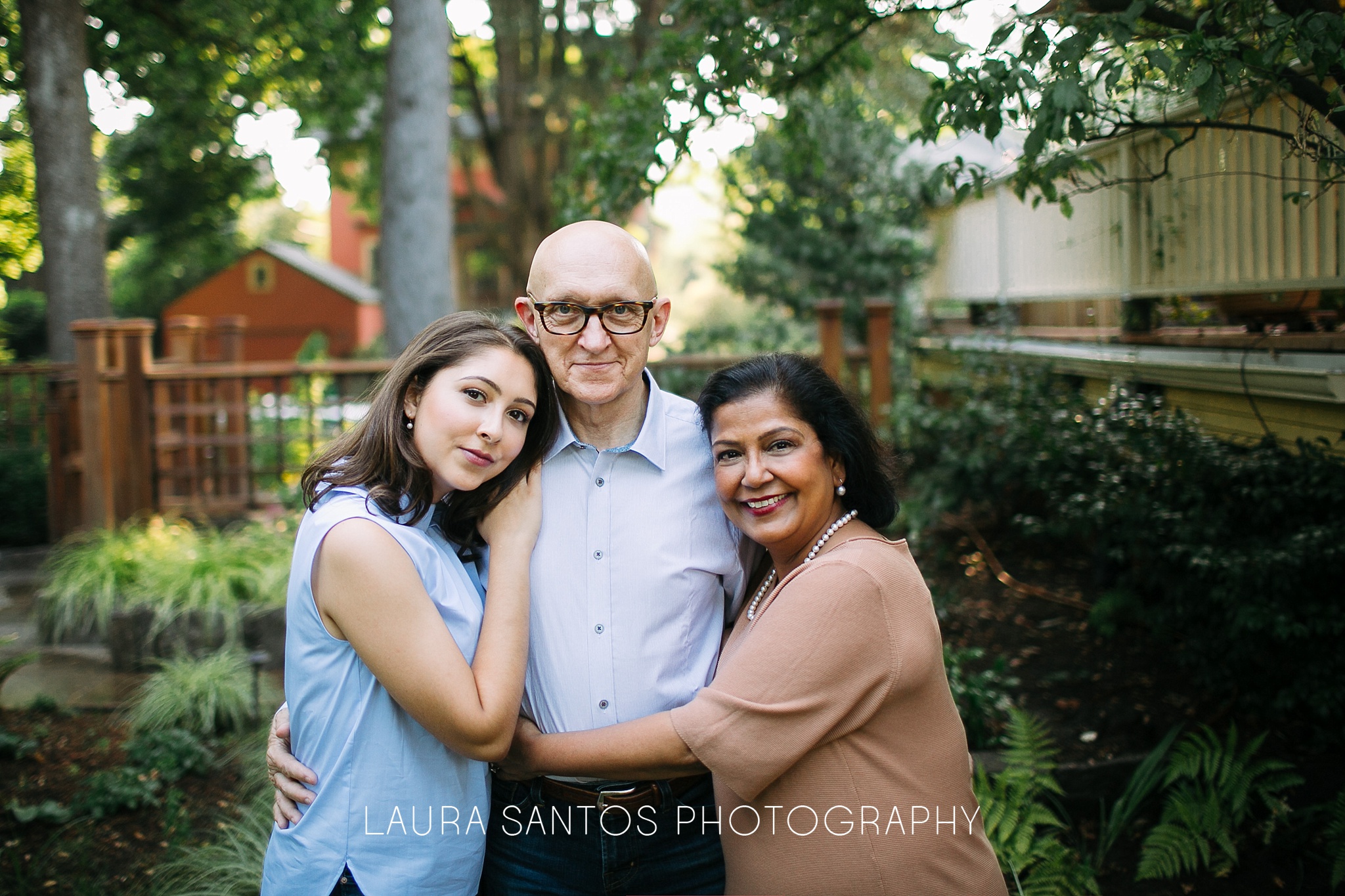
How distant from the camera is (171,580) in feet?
17.0

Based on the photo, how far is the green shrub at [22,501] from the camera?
8422 millimetres

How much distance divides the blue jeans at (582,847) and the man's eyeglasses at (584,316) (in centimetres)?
102

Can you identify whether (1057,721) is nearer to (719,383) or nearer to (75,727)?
(719,383)

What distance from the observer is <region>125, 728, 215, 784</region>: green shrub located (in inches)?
156

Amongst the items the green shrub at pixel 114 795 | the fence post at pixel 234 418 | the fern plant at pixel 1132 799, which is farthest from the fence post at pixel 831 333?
the green shrub at pixel 114 795

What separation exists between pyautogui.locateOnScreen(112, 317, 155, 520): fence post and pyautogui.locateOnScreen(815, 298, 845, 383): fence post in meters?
5.07

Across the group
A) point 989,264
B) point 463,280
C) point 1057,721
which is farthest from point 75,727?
point 463,280

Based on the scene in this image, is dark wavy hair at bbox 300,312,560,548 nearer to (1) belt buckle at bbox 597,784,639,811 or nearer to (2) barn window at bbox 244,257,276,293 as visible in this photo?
(1) belt buckle at bbox 597,784,639,811

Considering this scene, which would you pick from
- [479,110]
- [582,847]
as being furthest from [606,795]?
[479,110]

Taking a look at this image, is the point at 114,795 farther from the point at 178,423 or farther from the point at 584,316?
the point at 178,423

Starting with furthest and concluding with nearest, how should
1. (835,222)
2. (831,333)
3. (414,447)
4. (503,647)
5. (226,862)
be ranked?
1. (835,222)
2. (831,333)
3. (226,862)
4. (414,447)
5. (503,647)

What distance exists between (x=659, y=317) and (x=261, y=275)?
27.6m

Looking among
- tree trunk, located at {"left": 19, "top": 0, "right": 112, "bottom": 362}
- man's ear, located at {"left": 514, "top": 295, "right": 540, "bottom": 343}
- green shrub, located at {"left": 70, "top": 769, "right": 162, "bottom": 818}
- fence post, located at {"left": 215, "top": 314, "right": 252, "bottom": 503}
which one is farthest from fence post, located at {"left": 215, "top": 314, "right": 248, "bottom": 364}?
man's ear, located at {"left": 514, "top": 295, "right": 540, "bottom": 343}

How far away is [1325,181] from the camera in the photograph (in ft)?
8.30
